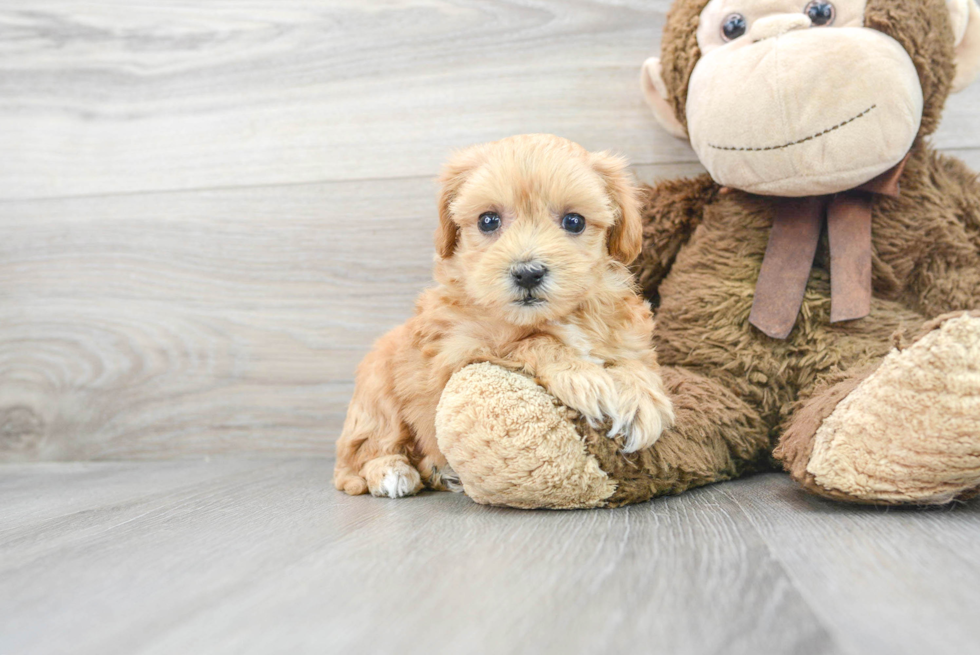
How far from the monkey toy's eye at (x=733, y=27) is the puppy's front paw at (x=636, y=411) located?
68 cm

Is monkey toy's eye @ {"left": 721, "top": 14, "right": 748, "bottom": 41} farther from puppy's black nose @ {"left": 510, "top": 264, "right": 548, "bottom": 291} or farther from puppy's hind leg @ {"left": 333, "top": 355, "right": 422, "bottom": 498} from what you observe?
puppy's hind leg @ {"left": 333, "top": 355, "right": 422, "bottom": 498}

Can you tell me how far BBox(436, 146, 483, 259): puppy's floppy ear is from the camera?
1.17 metres

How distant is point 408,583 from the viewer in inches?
30.6

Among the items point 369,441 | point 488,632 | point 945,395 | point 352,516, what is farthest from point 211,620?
point 945,395

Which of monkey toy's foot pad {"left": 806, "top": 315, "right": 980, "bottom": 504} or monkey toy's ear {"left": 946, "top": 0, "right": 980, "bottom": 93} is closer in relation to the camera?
monkey toy's foot pad {"left": 806, "top": 315, "right": 980, "bottom": 504}

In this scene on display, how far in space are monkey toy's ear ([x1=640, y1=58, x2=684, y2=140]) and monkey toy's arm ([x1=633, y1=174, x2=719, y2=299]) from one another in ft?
0.38

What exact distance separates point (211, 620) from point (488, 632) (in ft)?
0.92

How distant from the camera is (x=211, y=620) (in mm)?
701

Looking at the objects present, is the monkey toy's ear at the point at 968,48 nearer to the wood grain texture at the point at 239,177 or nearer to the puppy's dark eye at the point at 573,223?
the wood grain texture at the point at 239,177

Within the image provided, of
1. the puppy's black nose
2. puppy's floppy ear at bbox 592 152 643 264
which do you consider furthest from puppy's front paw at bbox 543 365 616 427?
puppy's floppy ear at bbox 592 152 643 264

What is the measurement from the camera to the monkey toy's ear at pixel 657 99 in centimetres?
148

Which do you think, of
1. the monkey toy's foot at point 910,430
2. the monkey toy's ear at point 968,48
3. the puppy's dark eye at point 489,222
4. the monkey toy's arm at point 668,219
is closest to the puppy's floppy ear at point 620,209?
the puppy's dark eye at point 489,222

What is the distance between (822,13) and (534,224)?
0.67 metres

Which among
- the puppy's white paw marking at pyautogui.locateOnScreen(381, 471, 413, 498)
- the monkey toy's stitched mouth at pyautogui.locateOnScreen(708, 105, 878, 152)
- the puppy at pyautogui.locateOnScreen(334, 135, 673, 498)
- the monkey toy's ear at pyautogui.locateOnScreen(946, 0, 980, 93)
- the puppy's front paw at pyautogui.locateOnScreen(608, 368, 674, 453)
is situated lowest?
the puppy's white paw marking at pyautogui.locateOnScreen(381, 471, 413, 498)
